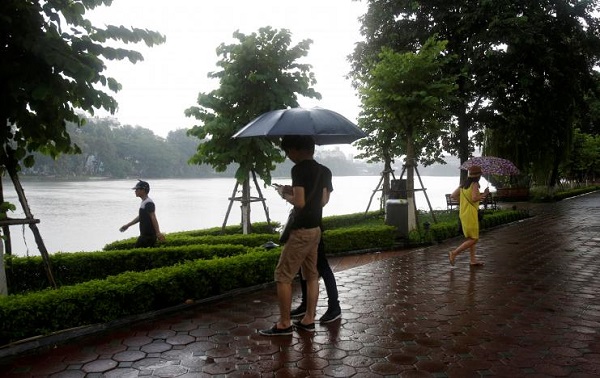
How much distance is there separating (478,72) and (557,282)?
15448 mm

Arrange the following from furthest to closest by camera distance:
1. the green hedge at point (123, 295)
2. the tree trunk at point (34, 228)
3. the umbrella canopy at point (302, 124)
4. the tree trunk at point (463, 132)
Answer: the tree trunk at point (463, 132) < the tree trunk at point (34, 228) < the umbrella canopy at point (302, 124) < the green hedge at point (123, 295)

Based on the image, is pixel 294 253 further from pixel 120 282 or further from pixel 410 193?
pixel 410 193

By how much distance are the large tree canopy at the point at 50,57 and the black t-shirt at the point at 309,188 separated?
221 centimetres

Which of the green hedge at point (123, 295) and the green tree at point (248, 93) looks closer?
the green hedge at point (123, 295)

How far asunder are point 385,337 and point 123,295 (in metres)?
2.81

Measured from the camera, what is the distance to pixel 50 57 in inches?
163

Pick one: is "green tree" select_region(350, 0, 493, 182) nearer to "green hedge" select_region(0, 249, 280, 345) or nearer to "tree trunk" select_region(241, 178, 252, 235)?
"tree trunk" select_region(241, 178, 252, 235)

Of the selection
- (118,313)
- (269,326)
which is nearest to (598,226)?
(269,326)

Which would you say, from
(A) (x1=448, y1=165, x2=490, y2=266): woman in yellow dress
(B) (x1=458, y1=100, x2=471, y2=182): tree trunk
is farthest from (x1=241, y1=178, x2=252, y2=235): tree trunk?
(B) (x1=458, y1=100, x2=471, y2=182): tree trunk

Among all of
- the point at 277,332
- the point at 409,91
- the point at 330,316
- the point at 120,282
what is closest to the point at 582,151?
the point at 409,91

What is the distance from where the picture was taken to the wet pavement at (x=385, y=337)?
3.64m

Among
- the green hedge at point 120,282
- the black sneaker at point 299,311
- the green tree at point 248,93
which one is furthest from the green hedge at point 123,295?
the green tree at point 248,93

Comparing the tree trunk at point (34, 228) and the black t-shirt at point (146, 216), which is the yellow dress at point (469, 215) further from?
the tree trunk at point (34, 228)

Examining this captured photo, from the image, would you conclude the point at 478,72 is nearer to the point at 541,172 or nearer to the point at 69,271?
the point at 541,172
